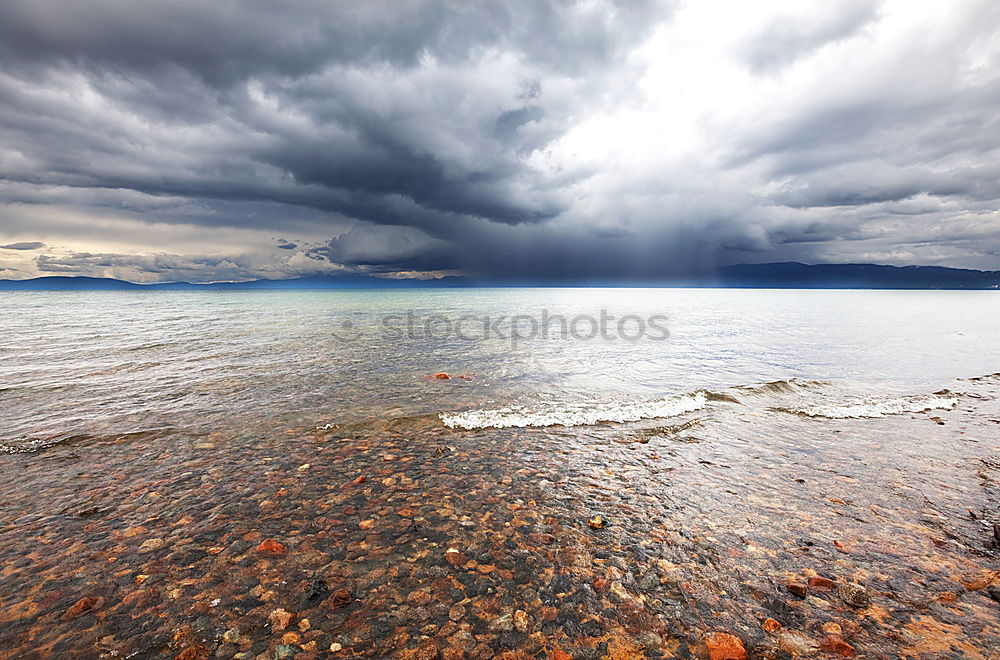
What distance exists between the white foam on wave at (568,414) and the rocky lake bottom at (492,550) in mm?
1977

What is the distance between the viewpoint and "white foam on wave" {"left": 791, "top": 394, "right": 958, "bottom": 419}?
13547 millimetres

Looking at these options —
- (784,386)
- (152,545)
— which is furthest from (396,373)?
(784,386)

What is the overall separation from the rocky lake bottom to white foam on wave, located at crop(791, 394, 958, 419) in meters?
3.31

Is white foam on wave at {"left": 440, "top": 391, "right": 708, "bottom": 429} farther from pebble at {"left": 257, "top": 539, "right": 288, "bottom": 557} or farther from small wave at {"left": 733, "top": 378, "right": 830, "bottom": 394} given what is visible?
pebble at {"left": 257, "top": 539, "right": 288, "bottom": 557}

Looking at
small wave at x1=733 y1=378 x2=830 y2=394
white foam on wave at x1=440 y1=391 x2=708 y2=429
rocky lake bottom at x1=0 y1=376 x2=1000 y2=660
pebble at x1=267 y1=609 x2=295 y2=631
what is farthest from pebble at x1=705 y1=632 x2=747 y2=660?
small wave at x1=733 y1=378 x2=830 y2=394

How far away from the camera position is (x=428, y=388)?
1622cm

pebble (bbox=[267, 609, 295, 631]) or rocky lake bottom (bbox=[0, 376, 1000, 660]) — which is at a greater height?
pebble (bbox=[267, 609, 295, 631])

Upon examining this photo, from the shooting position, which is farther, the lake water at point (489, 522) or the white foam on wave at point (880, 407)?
the white foam on wave at point (880, 407)

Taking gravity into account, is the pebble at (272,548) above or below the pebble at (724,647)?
below

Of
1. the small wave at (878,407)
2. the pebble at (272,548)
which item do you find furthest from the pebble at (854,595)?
the small wave at (878,407)

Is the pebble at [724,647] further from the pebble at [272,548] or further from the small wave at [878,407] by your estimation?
the small wave at [878,407]

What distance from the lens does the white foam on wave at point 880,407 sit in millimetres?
13547

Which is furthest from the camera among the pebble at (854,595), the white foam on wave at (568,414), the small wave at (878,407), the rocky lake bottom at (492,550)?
the small wave at (878,407)

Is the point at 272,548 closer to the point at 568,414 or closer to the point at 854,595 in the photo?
the point at 854,595
